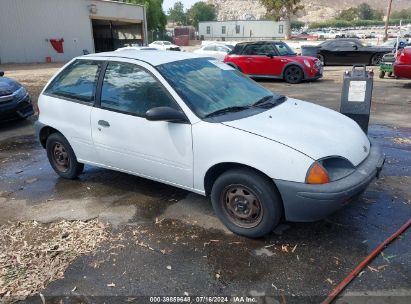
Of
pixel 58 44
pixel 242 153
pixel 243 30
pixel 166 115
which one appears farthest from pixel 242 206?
pixel 243 30

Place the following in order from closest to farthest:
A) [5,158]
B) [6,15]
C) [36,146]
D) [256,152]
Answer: [256,152] → [5,158] → [36,146] → [6,15]

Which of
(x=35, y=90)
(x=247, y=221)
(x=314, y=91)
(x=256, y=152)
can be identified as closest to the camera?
(x=256, y=152)

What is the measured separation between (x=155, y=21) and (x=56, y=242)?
183 ft

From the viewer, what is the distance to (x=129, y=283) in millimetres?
2980

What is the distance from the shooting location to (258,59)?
46.6ft

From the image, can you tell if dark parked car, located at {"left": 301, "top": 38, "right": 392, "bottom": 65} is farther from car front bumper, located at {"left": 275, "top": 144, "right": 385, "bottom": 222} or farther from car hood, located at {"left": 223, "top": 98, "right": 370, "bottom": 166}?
car front bumper, located at {"left": 275, "top": 144, "right": 385, "bottom": 222}

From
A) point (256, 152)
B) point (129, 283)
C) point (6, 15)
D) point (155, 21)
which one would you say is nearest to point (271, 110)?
point (256, 152)

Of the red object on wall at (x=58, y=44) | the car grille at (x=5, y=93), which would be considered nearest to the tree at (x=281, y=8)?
the red object on wall at (x=58, y=44)

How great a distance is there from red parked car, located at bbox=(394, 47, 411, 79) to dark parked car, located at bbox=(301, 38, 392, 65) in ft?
24.9

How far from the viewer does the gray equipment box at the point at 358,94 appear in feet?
17.4

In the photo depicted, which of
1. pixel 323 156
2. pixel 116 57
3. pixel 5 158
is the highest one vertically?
pixel 116 57

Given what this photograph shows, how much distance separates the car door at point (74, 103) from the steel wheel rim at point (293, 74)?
34.1ft

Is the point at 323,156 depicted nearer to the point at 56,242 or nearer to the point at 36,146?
the point at 56,242

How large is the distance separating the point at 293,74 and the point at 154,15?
4522cm
